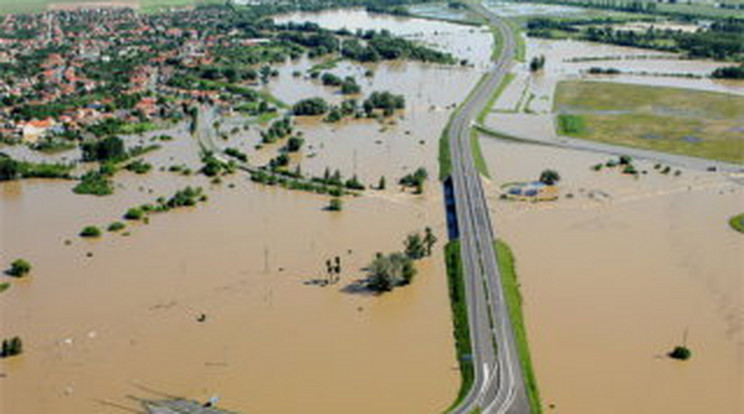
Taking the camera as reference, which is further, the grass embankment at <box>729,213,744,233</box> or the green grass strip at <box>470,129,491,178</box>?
the green grass strip at <box>470,129,491,178</box>

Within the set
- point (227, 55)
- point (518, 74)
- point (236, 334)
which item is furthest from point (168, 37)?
point (236, 334)

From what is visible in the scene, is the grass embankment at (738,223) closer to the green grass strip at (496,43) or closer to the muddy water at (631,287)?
the muddy water at (631,287)

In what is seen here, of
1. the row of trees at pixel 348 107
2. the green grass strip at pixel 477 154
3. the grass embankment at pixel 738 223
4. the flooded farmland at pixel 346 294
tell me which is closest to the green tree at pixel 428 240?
the flooded farmland at pixel 346 294

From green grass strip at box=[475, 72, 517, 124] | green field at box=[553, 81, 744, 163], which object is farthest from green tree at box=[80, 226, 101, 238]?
green field at box=[553, 81, 744, 163]

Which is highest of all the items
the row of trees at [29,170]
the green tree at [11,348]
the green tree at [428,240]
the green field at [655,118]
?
the green field at [655,118]

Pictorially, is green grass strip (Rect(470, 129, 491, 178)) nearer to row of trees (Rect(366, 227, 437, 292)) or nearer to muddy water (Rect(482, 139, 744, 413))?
muddy water (Rect(482, 139, 744, 413))

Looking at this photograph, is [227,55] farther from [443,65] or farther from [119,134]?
[119,134]
